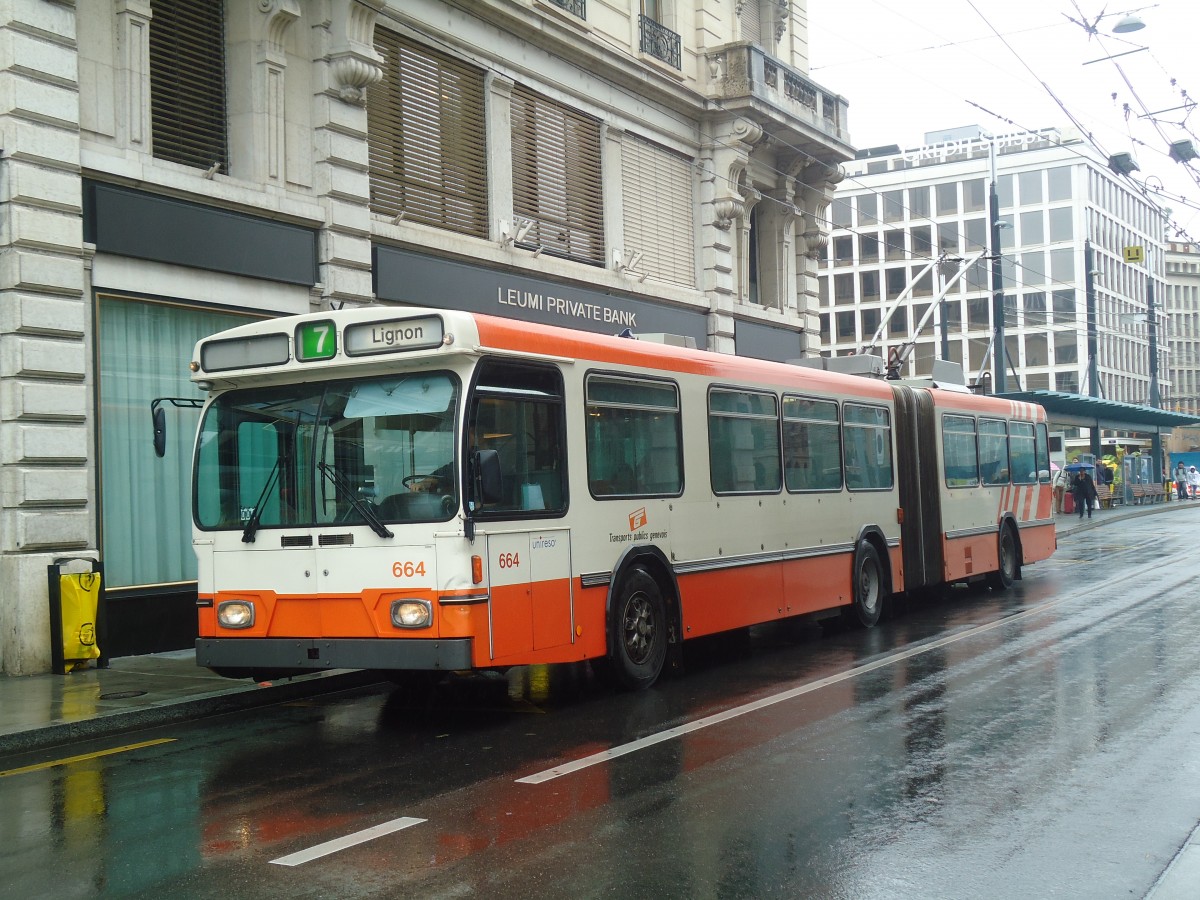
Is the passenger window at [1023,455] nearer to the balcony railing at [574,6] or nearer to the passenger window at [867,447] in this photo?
the passenger window at [867,447]

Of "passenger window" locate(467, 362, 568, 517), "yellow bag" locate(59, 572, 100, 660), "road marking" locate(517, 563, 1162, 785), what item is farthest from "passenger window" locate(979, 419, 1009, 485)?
"yellow bag" locate(59, 572, 100, 660)

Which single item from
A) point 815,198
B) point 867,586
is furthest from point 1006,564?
point 815,198

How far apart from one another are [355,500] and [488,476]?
3.57 feet

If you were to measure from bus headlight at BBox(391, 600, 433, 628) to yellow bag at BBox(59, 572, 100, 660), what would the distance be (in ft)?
16.3

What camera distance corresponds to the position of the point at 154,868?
19.0ft

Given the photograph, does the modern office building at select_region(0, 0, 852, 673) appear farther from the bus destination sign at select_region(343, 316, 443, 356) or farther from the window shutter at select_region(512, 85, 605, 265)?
the bus destination sign at select_region(343, 316, 443, 356)

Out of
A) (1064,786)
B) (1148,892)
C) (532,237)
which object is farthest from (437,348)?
(532,237)

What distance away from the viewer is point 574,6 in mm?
21141

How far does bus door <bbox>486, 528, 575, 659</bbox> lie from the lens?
8.93 metres

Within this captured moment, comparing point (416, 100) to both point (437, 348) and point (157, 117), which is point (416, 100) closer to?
point (157, 117)

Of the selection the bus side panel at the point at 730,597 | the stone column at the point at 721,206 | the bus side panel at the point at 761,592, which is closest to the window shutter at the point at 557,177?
the stone column at the point at 721,206

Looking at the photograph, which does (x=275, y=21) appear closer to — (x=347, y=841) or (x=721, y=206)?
(x=721, y=206)

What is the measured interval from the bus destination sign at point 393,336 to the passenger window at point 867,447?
7.31 meters

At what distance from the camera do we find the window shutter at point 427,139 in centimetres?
1762
